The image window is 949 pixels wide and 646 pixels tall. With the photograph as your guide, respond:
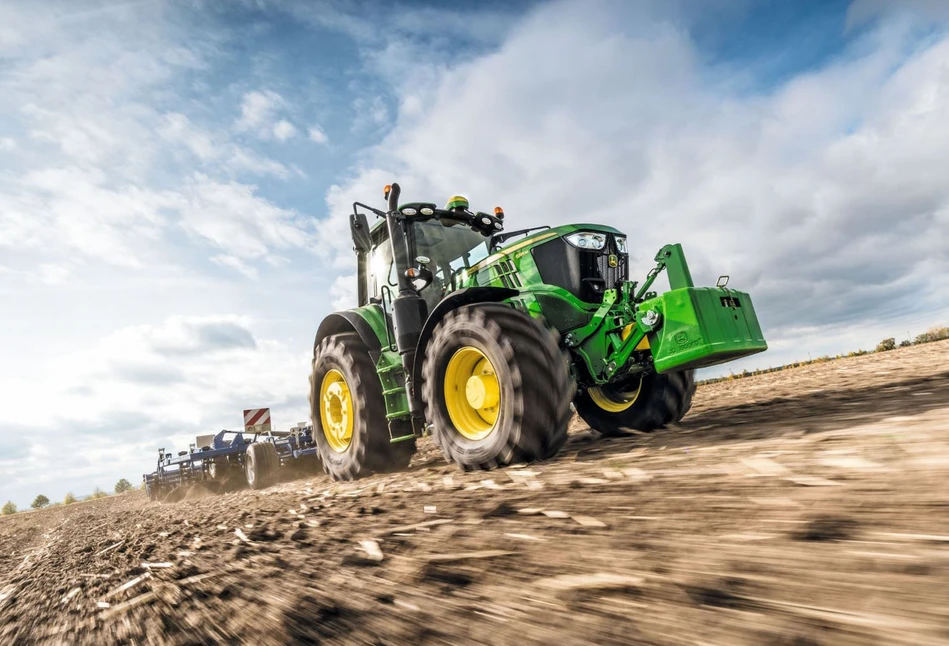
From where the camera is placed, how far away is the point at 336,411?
646 centimetres

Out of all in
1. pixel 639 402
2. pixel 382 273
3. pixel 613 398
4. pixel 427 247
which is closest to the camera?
pixel 639 402

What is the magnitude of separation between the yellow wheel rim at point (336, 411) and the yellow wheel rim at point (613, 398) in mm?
2683

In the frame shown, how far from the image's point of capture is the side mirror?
593 centimetres

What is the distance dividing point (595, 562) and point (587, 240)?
12.1 feet

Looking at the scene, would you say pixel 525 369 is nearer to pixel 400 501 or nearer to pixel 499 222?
pixel 400 501

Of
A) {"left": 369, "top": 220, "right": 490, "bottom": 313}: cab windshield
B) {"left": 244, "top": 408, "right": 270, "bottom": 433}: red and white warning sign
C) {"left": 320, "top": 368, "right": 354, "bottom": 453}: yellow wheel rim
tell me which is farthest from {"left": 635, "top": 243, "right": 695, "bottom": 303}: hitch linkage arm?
{"left": 244, "top": 408, "right": 270, "bottom": 433}: red and white warning sign

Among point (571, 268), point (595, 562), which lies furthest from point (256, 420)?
point (595, 562)

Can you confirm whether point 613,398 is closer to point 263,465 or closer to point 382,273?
point 382,273

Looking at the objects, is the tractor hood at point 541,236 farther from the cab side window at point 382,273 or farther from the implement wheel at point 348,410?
the implement wheel at point 348,410

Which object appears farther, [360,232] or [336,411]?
[336,411]

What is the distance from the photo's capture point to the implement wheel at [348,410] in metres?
5.56

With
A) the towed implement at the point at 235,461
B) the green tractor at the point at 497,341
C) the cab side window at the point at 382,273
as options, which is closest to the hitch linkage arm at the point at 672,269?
the green tractor at the point at 497,341

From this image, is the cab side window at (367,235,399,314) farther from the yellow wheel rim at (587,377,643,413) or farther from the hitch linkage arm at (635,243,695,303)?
the hitch linkage arm at (635,243,695,303)

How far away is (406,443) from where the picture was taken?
585cm
